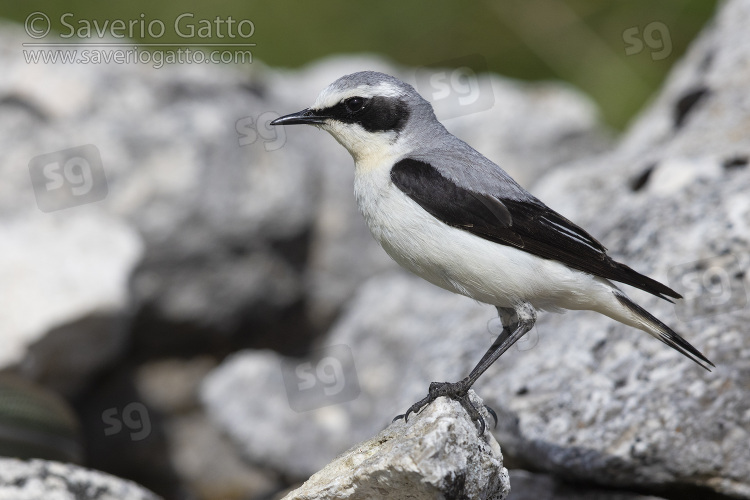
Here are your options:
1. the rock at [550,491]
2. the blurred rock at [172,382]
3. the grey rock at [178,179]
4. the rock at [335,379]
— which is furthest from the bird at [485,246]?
the blurred rock at [172,382]

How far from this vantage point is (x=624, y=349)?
4.72 meters

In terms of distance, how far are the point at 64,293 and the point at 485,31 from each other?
20.7 feet

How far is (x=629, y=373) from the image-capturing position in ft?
15.0

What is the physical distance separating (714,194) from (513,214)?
1.61m

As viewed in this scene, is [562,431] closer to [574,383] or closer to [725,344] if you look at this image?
[574,383]

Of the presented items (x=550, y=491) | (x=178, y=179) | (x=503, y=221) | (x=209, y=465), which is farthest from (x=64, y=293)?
(x=550, y=491)

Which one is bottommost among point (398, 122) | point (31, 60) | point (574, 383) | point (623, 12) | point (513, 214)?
point (574, 383)

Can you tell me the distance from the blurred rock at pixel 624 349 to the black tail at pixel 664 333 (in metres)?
0.29

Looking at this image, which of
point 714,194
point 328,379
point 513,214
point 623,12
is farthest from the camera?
point 623,12

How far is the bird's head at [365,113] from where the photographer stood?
14.6 feet

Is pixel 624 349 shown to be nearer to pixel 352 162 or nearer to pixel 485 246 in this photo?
pixel 485 246

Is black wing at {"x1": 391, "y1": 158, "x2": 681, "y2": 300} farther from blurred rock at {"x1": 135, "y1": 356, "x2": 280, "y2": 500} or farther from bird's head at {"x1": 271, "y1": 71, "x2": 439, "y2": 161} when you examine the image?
blurred rock at {"x1": 135, "y1": 356, "x2": 280, "y2": 500}

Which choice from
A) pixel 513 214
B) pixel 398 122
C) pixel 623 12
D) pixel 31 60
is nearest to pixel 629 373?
pixel 513 214

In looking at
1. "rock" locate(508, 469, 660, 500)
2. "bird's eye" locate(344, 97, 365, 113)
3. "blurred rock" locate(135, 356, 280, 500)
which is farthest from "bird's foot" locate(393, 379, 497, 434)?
"blurred rock" locate(135, 356, 280, 500)
